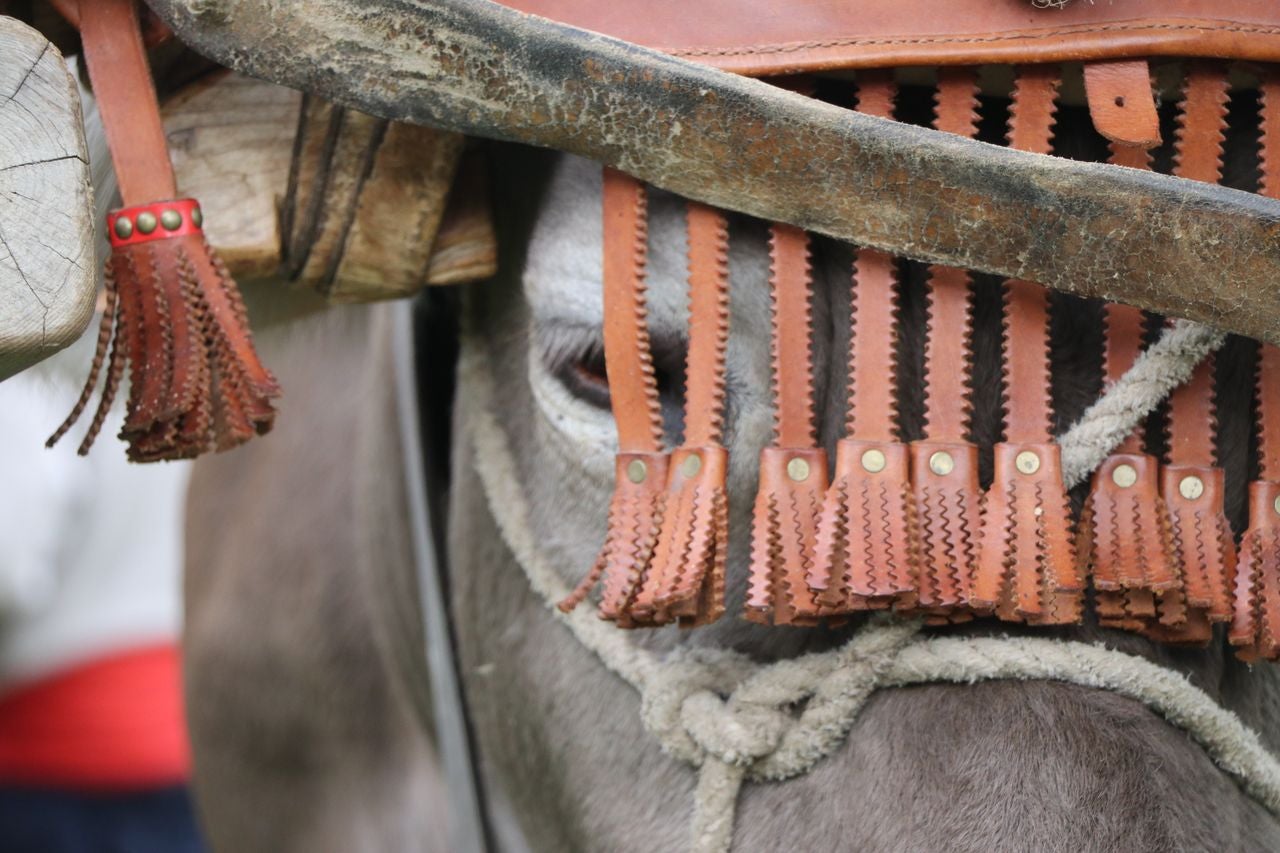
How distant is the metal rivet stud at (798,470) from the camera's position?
131 cm

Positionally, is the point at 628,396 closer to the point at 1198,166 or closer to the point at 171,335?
the point at 171,335

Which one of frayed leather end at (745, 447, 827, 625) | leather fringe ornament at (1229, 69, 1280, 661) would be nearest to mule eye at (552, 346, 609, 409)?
frayed leather end at (745, 447, 827, 625)

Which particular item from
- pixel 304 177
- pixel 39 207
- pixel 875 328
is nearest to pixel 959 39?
pixel 875 328

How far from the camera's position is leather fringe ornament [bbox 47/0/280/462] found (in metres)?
1.30

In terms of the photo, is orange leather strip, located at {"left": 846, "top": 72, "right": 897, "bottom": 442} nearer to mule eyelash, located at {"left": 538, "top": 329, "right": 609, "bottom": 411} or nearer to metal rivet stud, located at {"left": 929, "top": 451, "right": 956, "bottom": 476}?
metal rivet stud, located at {"left": 929, "top": 451, "right": 956, "bottom": 476}

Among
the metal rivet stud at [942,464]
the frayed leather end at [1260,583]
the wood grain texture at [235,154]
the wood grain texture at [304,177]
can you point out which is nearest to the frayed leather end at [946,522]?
the metal rivet stud at [942,464]

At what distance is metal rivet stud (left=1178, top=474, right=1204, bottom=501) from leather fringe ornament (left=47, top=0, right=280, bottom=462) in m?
0.83

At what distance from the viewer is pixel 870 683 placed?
1312 mm

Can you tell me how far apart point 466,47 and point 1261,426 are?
77 cm

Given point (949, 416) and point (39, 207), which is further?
point (949, 416)

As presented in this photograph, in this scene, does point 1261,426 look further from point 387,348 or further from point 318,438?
point 318,438

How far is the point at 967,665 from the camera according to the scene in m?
1.27

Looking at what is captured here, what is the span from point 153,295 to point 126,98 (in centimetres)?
19

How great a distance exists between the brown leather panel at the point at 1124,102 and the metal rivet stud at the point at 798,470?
38 cm
